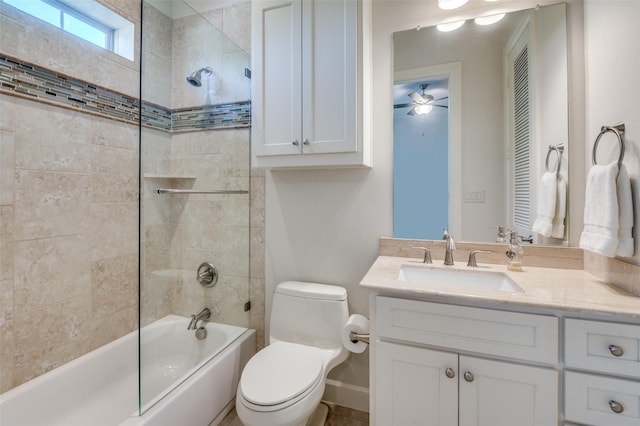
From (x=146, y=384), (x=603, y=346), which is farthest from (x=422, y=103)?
(x=146, y=384)

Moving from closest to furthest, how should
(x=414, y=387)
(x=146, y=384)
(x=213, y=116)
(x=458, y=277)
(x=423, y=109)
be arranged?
1. (x=414, y=387)
2. (x=146, y=384)
3. (x=458, y=277)
4. (x=423, y=109)
5. (x=213, y=116)

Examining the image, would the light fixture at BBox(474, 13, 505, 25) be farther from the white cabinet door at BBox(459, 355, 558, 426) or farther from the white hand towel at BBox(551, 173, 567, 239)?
the white cabinet door at BBox(459, 355, 558, 426)

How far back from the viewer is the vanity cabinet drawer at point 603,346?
869mm

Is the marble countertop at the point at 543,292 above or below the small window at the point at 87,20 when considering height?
below

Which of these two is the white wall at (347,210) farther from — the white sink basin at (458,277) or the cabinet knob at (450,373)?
the cabinet knob at (450,373)

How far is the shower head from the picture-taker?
5.65 ft

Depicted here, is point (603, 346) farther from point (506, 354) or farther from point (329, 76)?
point (329, 76)

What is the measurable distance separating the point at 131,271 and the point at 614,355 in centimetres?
225

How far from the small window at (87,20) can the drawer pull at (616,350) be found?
2.60 metres

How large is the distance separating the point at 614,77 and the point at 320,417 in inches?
83.0

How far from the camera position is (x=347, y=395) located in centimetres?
174

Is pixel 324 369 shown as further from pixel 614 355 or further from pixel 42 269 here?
pixel 42 269

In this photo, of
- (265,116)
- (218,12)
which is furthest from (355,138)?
(218,12)

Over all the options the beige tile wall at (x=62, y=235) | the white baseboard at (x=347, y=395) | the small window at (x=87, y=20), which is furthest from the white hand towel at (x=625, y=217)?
the small window at (x=87, y=20)
